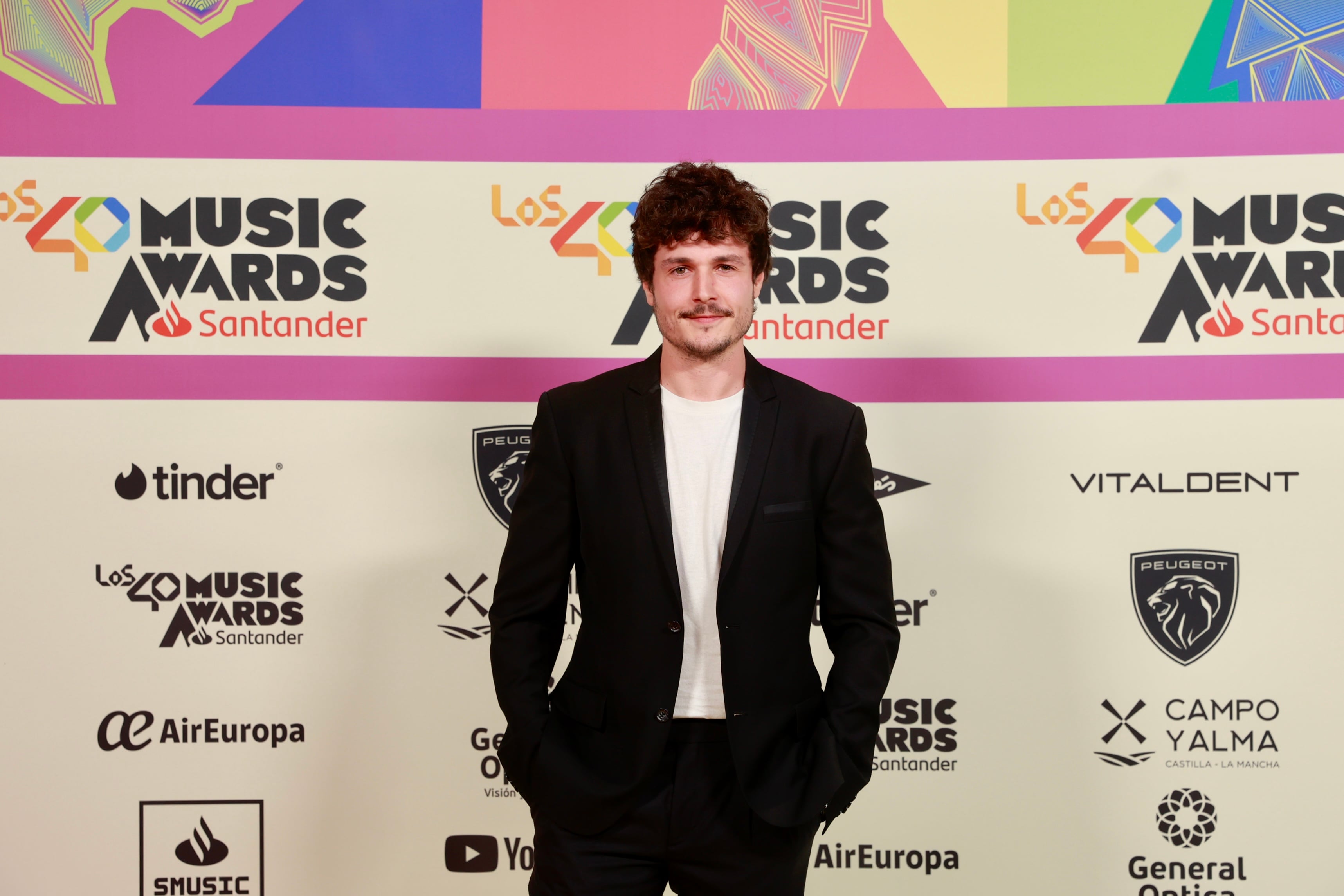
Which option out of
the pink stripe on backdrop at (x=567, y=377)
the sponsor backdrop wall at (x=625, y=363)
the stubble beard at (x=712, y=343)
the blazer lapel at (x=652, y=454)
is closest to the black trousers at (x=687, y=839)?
the blazer lapel at (x=652, y=454)

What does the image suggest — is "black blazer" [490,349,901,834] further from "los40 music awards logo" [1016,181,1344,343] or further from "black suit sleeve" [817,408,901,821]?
"los40 music awards logo" [1016,181,1344,343]

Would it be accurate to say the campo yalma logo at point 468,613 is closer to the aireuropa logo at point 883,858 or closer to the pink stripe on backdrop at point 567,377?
the pink stripe on backdrop at point 567,377

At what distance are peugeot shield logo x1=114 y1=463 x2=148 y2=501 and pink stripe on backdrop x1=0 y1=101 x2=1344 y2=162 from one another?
90 centimetres

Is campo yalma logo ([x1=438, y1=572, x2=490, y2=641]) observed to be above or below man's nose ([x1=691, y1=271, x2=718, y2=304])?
below

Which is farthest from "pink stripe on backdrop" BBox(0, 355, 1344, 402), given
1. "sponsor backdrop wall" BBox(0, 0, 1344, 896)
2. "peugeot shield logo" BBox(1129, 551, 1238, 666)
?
"peugeot shield logo" BBox(1129, 551, 1238, 666)

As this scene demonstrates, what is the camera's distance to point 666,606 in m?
1.68

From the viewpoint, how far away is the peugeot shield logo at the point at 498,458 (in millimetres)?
2721


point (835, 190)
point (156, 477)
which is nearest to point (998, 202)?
point (835, 190)

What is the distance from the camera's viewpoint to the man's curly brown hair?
69.6 inches

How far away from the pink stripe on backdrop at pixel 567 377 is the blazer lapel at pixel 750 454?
3.00 feet

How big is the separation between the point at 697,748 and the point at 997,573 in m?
1.34

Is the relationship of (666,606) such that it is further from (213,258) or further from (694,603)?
(213,258)

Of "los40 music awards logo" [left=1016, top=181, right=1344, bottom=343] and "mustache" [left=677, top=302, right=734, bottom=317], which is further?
"los40 music awards logo" [left=1016, top=181, right=1344, bottom=343]

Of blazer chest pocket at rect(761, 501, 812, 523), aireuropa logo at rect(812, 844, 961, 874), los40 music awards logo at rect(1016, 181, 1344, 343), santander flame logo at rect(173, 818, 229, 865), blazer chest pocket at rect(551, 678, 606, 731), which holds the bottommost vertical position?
aireuropa logo at rect(812, 844, 961, 874)
